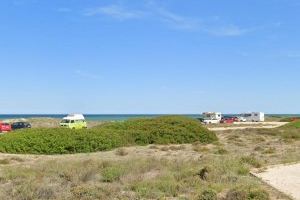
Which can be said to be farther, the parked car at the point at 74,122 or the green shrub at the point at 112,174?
the parked car at the point at 74,122

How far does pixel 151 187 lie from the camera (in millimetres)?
16656

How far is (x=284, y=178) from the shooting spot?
18734 millimetres

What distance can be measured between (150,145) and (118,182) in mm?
18924

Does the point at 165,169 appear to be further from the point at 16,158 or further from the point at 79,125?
the point at 79,125

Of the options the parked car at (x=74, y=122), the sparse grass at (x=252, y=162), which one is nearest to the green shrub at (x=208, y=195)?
the sparse grass at (x=252, y=162)

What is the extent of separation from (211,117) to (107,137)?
66963mm

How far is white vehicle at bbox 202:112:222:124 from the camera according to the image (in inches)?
3908

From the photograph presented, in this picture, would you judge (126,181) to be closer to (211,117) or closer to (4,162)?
(4,162)

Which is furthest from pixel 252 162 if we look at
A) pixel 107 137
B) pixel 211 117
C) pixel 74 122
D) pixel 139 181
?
pixel 211 117

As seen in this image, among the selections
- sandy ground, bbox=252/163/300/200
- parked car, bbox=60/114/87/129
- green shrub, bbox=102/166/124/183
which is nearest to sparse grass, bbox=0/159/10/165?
green shrub, bbox=102/166/124/183

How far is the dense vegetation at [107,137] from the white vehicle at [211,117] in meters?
57.0

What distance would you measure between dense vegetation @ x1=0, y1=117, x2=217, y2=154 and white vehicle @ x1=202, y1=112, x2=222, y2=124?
57.0m

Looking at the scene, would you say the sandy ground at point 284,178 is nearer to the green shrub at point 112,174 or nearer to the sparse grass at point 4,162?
the green shrub at point 112,174

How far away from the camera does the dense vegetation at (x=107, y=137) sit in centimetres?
3325
